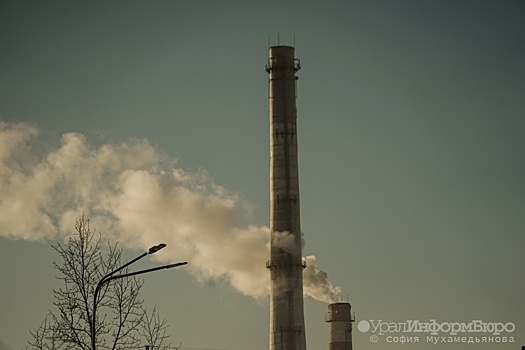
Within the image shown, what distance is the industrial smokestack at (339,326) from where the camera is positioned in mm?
80125

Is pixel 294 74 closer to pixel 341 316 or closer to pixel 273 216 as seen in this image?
pixel 273 216

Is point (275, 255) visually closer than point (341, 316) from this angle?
Yes

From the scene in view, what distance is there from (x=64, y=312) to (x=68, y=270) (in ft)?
4.68

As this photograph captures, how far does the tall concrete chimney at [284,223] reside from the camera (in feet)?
233

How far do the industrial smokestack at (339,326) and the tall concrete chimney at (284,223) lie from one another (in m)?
9.45

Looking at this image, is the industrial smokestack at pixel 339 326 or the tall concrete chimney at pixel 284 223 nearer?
the tall concrete chimney at pixel 284 223

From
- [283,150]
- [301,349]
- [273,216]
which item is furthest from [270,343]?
[283,150]

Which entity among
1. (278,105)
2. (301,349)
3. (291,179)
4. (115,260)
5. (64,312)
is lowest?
(64,312)

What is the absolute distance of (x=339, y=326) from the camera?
80562mm

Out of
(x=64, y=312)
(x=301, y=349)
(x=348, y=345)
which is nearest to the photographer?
(x=64, y=312)

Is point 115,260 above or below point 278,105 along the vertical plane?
below

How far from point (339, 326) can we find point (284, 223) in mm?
13057

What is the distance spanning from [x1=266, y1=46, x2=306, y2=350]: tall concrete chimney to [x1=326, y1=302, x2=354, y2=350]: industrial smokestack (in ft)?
31.0

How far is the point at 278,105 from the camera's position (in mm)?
73312
